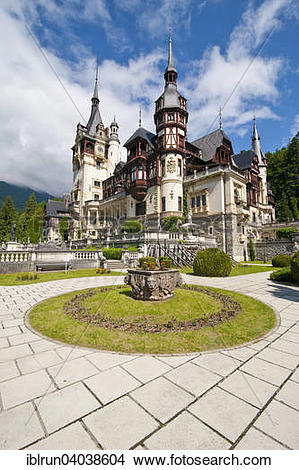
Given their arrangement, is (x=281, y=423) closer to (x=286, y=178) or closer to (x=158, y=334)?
(x=158, y=334)

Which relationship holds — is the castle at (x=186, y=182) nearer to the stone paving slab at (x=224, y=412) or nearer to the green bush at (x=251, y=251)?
the green bush at (x=251, y=251)

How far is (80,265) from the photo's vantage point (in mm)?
20422

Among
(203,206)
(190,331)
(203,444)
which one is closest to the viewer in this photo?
(203,444)

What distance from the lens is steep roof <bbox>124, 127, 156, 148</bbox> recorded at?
126 ft

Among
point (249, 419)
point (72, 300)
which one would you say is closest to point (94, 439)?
point (249, 419)

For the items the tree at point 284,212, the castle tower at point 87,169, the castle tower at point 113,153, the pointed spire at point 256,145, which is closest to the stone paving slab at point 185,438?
the tree at point 284,212

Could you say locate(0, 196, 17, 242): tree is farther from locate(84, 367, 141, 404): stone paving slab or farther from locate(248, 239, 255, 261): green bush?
locate(84, 367, 141, 404): stone paving slab

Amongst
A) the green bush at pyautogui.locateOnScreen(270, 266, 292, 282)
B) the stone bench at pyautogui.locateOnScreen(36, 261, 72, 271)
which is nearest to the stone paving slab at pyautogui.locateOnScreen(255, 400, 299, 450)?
the green bush at pyautogui.locateOnScreen(270, 266, 292, 282)

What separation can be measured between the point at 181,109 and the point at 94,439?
42127 millimetres

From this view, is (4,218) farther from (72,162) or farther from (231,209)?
(231,209)

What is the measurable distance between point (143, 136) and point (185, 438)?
42.4 meters

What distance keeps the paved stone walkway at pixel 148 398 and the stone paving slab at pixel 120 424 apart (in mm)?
10

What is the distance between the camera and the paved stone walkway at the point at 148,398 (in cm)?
198

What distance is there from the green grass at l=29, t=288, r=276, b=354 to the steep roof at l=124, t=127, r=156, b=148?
37.0 meters
